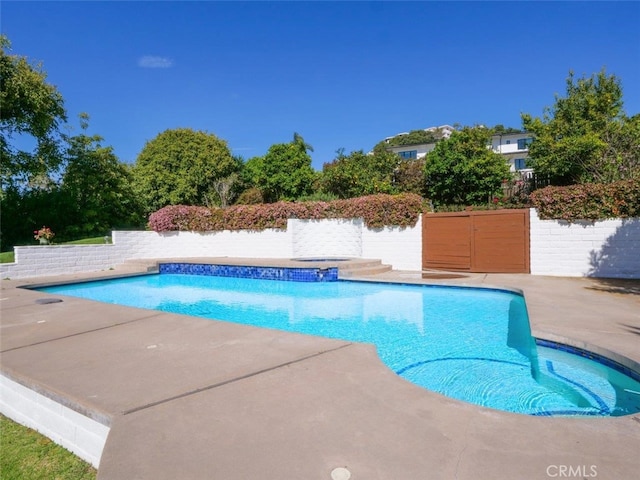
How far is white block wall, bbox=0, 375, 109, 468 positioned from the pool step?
322 inches

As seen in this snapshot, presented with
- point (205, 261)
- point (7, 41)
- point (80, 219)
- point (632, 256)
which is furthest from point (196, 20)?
point (632, 256)

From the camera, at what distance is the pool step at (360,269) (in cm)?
1052

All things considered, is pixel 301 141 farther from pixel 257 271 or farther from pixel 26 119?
pixel 257 271

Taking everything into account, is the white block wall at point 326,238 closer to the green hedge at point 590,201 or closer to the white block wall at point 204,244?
the white block wall at point 204,244

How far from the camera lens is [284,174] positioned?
22453mm

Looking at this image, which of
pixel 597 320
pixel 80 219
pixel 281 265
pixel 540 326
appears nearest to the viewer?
pixel 540 326

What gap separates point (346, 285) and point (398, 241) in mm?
3360

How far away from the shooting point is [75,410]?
7.63 ft

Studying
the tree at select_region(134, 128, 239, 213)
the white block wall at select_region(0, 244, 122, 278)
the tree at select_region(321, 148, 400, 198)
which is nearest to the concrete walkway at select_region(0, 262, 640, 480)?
the white block wall at select_region(0, 244, 122, 278)

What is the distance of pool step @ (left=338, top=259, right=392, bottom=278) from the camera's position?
1052 cm

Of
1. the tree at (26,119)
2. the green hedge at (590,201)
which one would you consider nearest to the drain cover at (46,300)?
the tree at (26,119)

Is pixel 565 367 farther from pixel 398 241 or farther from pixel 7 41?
pixel 7 41
